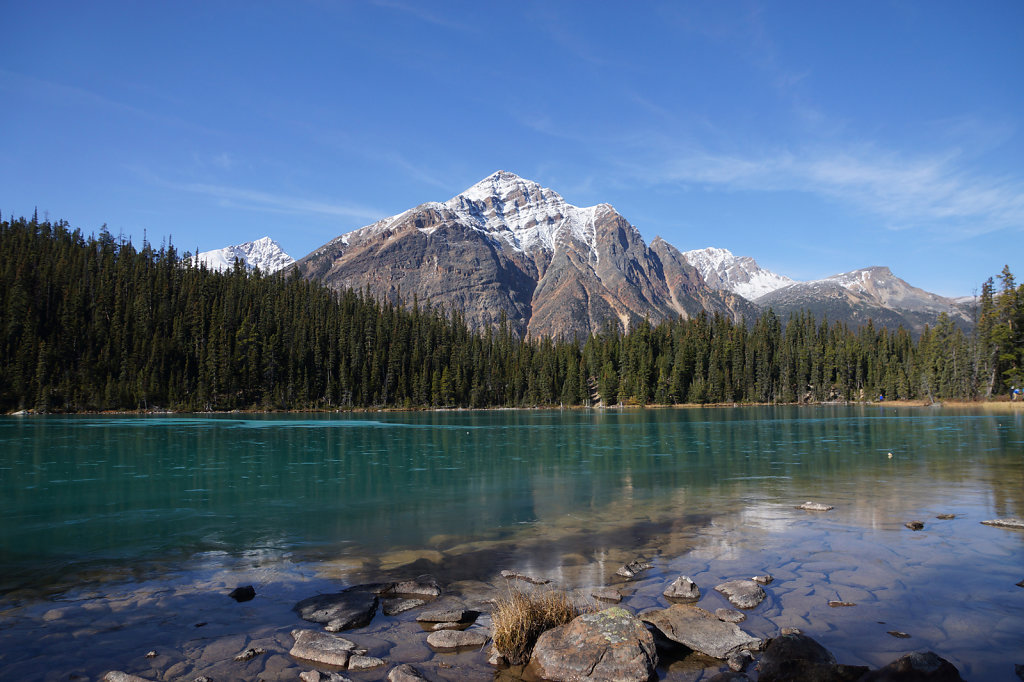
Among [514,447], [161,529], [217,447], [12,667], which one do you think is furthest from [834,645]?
[217,447]

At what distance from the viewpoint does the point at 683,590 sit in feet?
44.5

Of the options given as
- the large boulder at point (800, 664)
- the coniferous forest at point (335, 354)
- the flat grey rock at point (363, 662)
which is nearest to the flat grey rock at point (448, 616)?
the flat grey rock at point (363, 662)

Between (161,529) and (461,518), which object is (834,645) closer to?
(461,518)

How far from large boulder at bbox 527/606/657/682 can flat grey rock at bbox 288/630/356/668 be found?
3.21m

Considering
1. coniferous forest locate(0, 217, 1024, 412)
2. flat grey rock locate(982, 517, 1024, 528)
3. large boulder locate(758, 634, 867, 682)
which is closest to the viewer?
large boulder locate(758, 634, 867, 682)

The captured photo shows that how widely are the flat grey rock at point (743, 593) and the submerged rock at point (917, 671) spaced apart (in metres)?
3.78

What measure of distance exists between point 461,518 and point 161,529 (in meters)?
10.9

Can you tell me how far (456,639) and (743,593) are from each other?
6469mm

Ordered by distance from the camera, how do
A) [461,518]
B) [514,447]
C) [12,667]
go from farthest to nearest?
[514,447], [461,518], [12,667]

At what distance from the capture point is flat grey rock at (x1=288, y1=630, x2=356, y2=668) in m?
10.4

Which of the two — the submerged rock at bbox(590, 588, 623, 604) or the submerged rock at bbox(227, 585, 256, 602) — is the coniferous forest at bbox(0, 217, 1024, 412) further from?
the submerged rock at bbox(227, 585, 256, 602)

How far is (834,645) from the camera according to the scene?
10805mm

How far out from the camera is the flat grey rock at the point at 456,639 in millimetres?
11031

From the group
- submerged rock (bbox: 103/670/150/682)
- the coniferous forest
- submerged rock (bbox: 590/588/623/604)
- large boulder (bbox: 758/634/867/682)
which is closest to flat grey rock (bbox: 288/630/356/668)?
submerged rock (bbox: 103/670/150/682)
